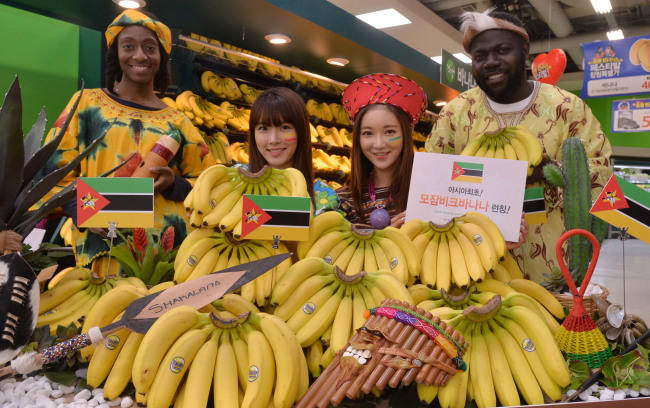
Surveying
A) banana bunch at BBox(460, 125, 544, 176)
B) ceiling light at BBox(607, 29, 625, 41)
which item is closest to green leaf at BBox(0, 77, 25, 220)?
banana bunch at BBox(460, 125, 544, 176)

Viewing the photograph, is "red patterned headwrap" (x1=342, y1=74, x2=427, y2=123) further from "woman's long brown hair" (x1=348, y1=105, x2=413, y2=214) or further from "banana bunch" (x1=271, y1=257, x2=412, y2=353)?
"banana bunch" (x1=271, y1=257, x2=412, y2=353)

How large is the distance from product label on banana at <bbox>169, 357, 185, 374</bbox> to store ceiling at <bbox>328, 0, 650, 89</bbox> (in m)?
8.65

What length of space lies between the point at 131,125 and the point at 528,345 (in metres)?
2.05

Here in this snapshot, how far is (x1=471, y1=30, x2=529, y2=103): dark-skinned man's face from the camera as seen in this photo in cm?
230

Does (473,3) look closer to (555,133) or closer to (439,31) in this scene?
(439,31)

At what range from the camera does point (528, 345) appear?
3.34 ft

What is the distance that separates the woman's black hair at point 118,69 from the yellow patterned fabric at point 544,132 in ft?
4.96

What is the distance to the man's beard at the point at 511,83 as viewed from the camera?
2.34m

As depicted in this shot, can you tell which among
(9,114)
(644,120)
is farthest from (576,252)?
(644,120)

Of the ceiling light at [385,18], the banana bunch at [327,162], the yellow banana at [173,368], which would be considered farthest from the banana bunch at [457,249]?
the ceiling light at [385,18]

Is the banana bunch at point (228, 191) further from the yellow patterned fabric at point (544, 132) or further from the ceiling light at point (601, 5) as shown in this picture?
the ceiling light at point (601, 5)

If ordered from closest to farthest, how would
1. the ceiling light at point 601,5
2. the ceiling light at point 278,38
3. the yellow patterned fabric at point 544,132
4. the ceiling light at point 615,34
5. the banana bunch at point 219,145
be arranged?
the yellow patterned fabric at point 544,132, the banana bunch at point 219,145, the ceiling light at point 278,38, the ceiling light at point 601,5, the ceiling light at point 615,34

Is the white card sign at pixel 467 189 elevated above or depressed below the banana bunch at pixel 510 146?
below

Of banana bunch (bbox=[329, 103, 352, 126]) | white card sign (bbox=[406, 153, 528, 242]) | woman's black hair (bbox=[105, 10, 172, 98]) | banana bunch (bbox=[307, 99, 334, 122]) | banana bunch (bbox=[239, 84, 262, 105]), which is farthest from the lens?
banana bunch (bbox=[329, 103, 352, 126])
